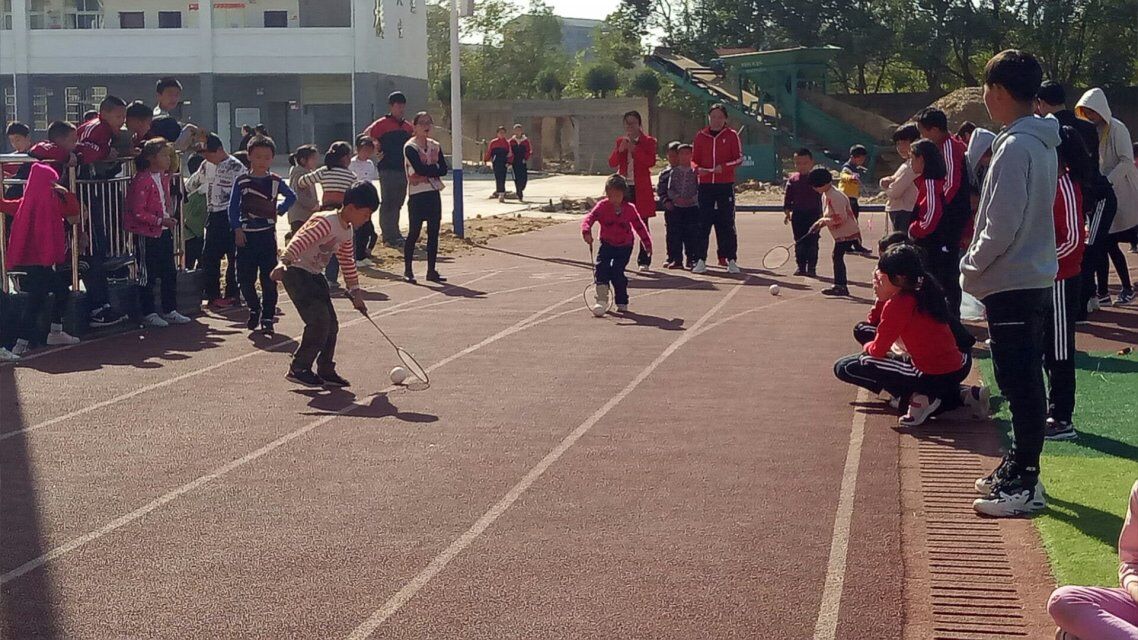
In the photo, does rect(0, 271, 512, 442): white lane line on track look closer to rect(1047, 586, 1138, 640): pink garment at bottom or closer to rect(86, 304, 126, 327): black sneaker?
rect(86, 304, 126, 327): black sneaker

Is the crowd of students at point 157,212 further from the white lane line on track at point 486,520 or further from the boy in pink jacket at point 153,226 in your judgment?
the white lane line on track at point 486,520

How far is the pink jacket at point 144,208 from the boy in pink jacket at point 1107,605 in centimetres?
1084

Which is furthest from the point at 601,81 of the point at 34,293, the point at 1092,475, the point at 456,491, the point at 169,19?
the point at 456,491

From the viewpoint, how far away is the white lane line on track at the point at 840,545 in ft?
19.0

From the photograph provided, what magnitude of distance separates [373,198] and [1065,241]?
5.00m

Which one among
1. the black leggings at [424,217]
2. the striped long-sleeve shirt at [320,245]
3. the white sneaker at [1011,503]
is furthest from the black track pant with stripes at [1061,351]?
the black leggings at [424,217]

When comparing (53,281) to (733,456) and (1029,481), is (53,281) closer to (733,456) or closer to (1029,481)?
(733,456)

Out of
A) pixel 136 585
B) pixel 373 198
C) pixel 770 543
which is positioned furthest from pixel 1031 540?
pixel 373 198

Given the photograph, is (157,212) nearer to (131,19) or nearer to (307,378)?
(307,378)

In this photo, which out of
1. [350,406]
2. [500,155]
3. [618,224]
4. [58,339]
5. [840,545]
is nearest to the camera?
[840,545]

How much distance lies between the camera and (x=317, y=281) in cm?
1122

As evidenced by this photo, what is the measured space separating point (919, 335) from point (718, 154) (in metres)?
9.27

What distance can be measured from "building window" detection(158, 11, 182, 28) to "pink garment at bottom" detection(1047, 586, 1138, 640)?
6140 centimetres

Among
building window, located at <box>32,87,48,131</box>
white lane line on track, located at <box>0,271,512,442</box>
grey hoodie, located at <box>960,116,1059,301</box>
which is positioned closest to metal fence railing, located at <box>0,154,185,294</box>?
white lane line on track, located at <box>0,271,512,442</box>
